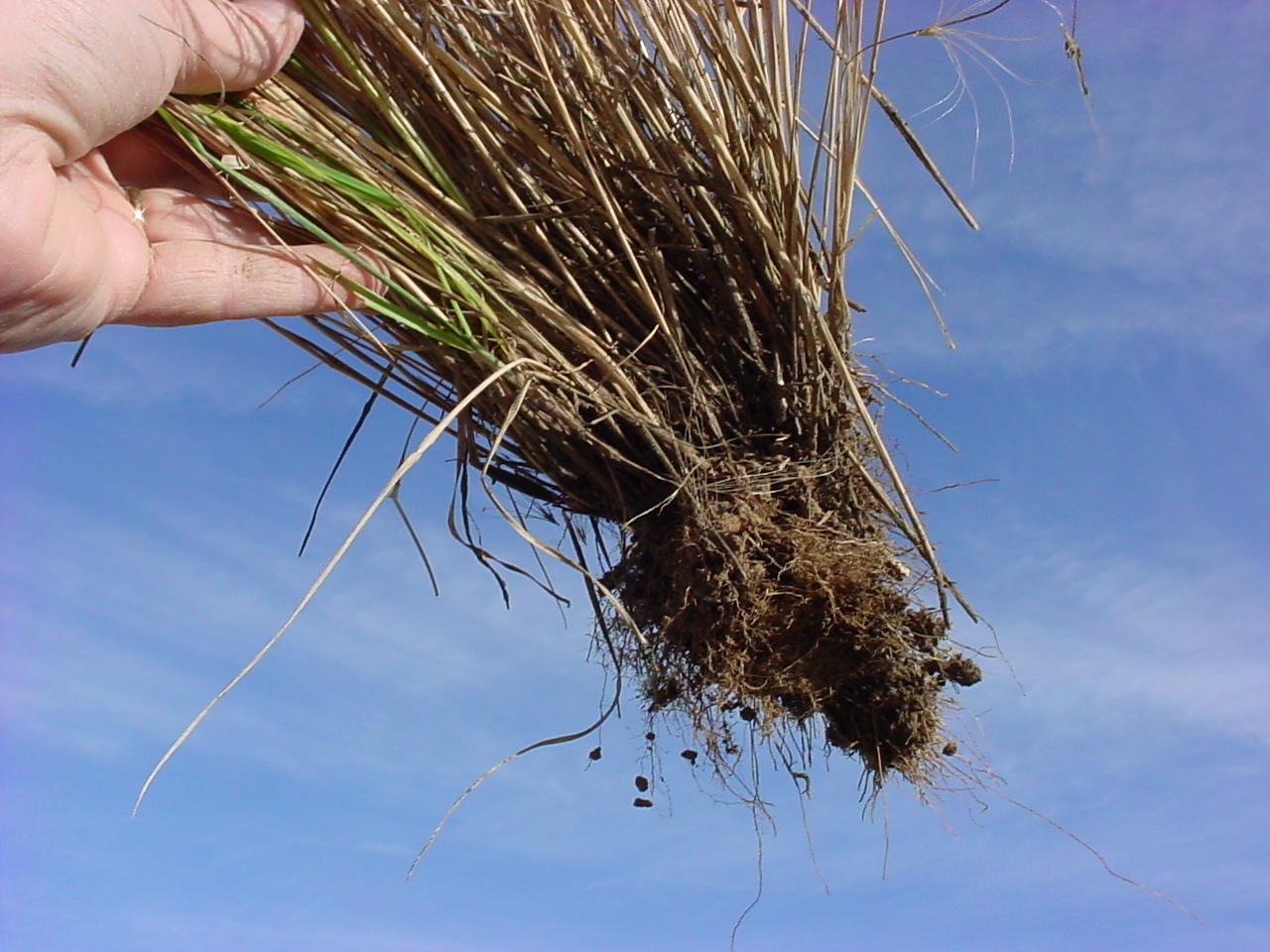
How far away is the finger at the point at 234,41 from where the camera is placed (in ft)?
2.35

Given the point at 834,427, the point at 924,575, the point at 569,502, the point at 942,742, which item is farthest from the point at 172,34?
the point at 942,742

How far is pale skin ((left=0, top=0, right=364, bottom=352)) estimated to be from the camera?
23.9 inches

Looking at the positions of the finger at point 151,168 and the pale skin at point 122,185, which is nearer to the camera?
the pale skin at point 122,185

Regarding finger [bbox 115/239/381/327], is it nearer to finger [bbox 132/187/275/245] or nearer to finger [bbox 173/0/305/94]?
finger [bbox 132/187/275/245]

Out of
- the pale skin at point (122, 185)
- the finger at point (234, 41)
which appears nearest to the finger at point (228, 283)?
the pale skin at point (122, 185)

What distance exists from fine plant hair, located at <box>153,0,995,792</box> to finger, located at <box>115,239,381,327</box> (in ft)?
0.11

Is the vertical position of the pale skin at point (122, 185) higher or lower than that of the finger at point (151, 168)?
lower

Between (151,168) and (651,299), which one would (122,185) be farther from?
(651,299)

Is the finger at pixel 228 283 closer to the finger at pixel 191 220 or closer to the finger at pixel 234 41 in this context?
the finger at pixel 191 220

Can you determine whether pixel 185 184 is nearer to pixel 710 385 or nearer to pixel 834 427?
pixel 710 385

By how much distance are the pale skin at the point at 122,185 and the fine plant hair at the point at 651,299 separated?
3 centimetres

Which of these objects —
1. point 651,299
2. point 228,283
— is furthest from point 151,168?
point 651,299

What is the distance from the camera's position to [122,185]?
0.77 metres

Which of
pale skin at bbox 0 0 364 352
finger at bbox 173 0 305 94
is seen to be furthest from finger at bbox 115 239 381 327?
finger at bbox 173 0 305 94
